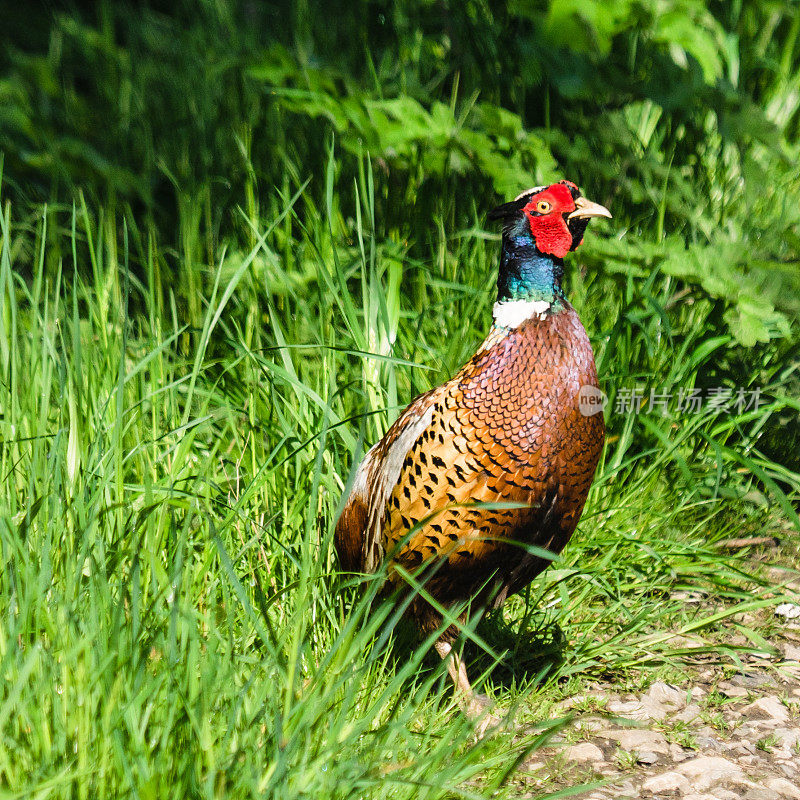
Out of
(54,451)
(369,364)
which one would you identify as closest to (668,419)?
(369,364)

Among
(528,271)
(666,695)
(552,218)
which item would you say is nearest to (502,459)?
(528,271)

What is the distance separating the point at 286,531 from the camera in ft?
8.65

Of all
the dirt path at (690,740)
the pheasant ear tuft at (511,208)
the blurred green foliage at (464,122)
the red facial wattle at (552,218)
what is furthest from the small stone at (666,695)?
the pheasant ear tuft at (511,208)

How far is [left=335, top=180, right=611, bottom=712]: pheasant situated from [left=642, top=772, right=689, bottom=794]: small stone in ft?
1.54

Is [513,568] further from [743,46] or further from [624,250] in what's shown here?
[743,46]

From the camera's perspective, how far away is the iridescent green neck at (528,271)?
2285 mm

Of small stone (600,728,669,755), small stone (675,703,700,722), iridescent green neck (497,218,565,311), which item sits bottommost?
small stone (675,703,700,722)

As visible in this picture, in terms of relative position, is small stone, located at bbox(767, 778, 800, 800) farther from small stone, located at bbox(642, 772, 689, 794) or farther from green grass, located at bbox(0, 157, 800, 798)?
green grass, located at bbox(0, 157, 800, 798)

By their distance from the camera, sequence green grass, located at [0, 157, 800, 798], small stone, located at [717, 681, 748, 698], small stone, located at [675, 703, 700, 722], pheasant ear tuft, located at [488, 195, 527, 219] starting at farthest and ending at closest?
small stone, located at [717, 681, 748, 698] < small stone, located at [675, 703, 700, 722] < pheasant ear tuft, located at [488, 195, 527, 219] < green grass, located at [0, 157, 800, 798]

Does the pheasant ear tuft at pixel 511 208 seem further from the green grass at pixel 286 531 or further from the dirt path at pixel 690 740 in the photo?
the dirt path at pixel 690 740

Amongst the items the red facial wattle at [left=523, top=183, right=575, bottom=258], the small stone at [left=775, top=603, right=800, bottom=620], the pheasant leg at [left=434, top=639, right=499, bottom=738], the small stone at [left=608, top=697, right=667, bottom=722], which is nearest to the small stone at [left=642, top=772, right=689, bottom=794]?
the small stone at [left=608, top=697, right=667, bottom=722]

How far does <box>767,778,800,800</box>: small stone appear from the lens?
2215mm

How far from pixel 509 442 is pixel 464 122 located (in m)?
1.59

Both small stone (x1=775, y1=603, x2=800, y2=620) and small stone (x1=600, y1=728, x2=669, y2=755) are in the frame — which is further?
small stone (x1=775, y1=603, x2=800, y2=620)
